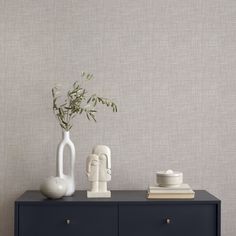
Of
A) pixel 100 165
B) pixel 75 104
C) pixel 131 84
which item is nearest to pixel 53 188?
pixel 100 165

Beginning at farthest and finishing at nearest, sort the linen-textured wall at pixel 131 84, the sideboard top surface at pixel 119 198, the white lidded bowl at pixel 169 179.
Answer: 1. the linen-textured wall at pixel 131 84
2. the white lidded bowl at pixel 169 179
3. the sideboard top surface at pixel 119 198

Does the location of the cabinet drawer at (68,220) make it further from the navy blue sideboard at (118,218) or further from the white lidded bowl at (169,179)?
the white lidded bowl at (169,179)

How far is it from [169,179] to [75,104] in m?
0.65

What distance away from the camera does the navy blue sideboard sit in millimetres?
2941

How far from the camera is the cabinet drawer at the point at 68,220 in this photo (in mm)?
2945

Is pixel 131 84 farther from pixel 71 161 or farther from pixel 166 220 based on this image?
pixel 166 220

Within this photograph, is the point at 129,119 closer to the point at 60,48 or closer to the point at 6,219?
the point at 60,48

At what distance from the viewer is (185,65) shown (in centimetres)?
338

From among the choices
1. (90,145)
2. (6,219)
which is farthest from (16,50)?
(6,219)

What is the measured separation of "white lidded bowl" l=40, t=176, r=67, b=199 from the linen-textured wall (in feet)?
1.23

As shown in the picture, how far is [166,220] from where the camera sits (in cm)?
296

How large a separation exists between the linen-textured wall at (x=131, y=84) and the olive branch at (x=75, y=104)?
0.17ft

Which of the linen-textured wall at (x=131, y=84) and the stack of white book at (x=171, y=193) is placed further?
the linen-textured wall at (x=131, y=84)

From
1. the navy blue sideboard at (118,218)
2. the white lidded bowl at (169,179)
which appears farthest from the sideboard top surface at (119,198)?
the white lidded bowl at (169,179)
